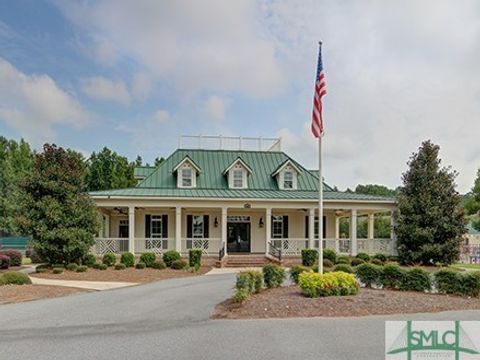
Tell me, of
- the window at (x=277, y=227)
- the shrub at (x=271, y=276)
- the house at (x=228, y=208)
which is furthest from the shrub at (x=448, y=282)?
the window at (x=277, y=227)

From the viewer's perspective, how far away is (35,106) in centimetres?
2341

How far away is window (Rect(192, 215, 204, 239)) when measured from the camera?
1166 inches

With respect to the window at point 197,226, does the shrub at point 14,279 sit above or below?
below

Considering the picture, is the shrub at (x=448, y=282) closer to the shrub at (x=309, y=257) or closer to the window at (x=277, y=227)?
the shrub at (x=309, y=257)

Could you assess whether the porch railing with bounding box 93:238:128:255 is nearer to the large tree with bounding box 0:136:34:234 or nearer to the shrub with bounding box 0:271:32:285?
the shrub with bounding box 0:271:32:285

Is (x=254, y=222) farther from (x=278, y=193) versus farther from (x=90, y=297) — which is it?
(x=90, y=297)

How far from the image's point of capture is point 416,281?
47.0 feet

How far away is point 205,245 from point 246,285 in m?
16.4

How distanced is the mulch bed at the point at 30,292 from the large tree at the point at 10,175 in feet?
114

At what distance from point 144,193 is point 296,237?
32.4 ft

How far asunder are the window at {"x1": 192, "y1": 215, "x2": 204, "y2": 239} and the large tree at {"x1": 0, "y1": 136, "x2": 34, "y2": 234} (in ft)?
82.7

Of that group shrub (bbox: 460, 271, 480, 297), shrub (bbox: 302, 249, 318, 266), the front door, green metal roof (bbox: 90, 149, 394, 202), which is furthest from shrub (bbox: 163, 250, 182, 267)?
shrub (bbox: 460, 271, 480, 297)

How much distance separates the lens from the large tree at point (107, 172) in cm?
5166

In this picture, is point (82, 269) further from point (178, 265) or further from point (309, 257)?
point (309, 257)
